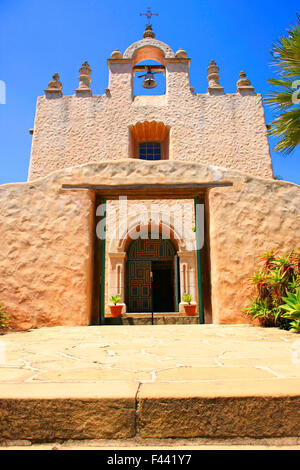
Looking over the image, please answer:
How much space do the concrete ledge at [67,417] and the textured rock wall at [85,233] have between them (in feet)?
11.9

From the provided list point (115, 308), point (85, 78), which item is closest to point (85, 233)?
point (115, 308)

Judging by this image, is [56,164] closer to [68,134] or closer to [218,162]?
[68,134]

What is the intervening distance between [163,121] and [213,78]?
8.73 feet

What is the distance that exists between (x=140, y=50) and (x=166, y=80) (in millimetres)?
1566

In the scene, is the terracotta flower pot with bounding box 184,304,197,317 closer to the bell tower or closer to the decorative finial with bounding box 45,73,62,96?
the bell tower

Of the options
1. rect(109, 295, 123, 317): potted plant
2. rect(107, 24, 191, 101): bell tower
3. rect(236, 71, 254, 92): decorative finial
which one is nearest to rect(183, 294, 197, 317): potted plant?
rect(109, 295, 123, 317): potted plant

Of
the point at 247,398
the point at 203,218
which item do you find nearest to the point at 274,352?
the point at 247,398

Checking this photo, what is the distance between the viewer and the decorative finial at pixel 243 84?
11.6 meters

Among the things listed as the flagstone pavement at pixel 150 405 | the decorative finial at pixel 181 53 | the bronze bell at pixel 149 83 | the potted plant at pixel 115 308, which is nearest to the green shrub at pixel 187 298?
the potted plant at pixel 115 308

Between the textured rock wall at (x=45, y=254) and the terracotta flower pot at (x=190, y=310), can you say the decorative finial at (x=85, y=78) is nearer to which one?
the textured rock wall at (x=45, y=254)

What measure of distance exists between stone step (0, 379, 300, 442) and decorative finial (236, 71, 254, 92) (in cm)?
1215

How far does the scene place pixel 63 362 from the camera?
207 centimetres

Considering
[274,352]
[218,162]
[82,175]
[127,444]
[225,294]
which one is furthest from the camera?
[218,162]

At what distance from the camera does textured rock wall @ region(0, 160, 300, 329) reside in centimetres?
486
